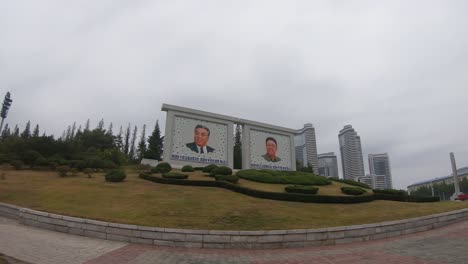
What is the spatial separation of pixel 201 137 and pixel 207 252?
20186 millimetres

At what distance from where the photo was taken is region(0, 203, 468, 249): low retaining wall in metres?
8.97

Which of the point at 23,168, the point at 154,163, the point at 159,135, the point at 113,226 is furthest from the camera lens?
the point at 159,135

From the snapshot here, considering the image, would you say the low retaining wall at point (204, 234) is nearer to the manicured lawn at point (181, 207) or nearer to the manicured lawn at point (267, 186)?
the manicured lawn at point (181, 207)

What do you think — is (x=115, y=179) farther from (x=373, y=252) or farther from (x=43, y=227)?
(x=373, y=252)

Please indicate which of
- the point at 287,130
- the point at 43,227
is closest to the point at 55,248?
the point at 43,227

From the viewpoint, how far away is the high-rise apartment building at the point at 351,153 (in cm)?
8150

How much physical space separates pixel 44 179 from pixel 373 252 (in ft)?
66.9

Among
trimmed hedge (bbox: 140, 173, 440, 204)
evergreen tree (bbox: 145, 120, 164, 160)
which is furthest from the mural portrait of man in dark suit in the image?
evergreen tree (bbox: 145, 120, 164, 160)

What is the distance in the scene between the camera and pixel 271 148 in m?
32.6

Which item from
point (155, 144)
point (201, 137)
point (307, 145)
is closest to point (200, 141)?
point (201, 137)

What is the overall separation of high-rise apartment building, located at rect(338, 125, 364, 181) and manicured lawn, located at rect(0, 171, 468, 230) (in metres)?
68.6

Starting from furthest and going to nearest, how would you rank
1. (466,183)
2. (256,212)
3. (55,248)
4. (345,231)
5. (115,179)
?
(466,183), (115,179), (256,212), (345,231), (55,248)

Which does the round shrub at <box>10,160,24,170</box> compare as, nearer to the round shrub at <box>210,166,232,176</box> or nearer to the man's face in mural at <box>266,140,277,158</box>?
the round shrub at <box>210,166,232,176</box>

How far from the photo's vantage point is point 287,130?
34.6 m
